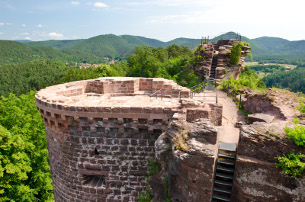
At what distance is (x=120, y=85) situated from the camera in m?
12.6

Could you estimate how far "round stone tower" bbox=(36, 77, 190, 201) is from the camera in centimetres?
759

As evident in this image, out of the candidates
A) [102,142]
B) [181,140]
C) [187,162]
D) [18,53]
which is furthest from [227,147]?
[18,53]

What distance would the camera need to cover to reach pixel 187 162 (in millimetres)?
5625

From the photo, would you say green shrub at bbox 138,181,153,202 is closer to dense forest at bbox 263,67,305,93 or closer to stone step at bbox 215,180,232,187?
stone step at bbox 215,180,232,187

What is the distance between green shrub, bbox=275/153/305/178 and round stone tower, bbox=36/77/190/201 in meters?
3.62

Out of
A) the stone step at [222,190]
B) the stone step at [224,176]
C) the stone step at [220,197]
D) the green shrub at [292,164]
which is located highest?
the green shrub at [292,164]

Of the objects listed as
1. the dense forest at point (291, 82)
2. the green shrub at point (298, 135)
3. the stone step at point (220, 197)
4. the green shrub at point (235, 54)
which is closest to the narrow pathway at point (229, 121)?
the stone step at point (220, 197)

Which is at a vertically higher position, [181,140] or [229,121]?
[181,140]

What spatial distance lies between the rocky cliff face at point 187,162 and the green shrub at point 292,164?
5.35ft

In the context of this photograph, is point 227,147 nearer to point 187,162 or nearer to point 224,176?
point 224,176

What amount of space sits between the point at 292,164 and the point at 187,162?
2536 mm

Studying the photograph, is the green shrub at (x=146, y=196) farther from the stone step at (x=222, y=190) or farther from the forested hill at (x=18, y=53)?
the forested hill at (x=18, y=53)

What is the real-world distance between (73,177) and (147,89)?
6788mm

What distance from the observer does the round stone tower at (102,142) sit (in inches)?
299
